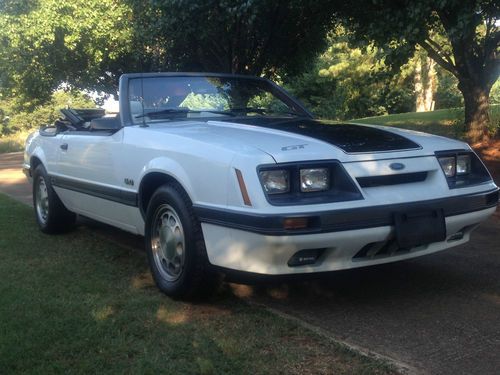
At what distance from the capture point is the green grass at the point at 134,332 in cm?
299

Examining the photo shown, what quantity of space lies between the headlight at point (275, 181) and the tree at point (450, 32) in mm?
3837

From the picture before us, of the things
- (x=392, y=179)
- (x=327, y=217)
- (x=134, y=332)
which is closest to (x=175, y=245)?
(x=134, y=332)

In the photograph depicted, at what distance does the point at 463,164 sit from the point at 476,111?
6.05 meters

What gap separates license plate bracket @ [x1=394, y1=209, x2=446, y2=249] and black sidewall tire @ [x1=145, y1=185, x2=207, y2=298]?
1.21 m

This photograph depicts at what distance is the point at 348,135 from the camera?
4004 mm

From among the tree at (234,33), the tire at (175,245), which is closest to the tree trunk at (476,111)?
the tree at (234,33)

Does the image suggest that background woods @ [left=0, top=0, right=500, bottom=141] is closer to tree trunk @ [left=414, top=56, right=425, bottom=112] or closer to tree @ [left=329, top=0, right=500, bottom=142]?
tree @ [left=329, top=0, right=500, bottom=142]

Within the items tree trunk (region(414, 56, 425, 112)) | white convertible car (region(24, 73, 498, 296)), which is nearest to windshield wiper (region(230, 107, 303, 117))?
white convertible car (region(24, 73, 498, 296))

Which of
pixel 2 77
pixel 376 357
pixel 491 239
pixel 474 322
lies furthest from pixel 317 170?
pixel 2 77

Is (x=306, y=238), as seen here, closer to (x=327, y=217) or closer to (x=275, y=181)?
(x=327, y=217)

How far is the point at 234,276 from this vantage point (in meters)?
3.56

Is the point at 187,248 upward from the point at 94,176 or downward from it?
downward

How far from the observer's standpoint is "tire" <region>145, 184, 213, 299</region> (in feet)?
12.3

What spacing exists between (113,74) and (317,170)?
15287 mm
